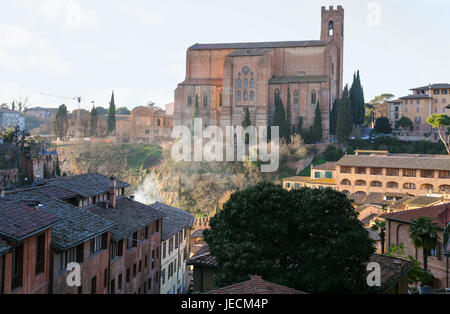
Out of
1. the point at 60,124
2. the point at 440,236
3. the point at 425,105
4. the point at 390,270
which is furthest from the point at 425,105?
the point at 390,270

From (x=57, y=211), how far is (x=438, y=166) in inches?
1759

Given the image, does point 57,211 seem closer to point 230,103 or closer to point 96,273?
point 96,273

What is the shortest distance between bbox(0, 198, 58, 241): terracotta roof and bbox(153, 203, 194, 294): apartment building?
44.4ft

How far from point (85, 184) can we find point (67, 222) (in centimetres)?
741

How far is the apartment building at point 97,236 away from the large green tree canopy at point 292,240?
14.8 ft

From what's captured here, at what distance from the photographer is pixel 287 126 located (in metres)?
68.8

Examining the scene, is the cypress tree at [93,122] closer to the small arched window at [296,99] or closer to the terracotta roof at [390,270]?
the small arched window at [296,99]

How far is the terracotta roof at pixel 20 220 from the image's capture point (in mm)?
12953

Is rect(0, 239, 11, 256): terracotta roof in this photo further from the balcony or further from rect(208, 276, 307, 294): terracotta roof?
the balcony

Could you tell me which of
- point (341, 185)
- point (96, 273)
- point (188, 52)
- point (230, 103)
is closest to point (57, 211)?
point (96, 273)

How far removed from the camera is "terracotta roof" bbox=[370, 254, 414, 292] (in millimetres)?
Result: 18297

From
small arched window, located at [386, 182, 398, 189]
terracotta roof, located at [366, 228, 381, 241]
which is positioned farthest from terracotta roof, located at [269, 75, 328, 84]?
terracotta roof, located at [366, 228, 381, 241]

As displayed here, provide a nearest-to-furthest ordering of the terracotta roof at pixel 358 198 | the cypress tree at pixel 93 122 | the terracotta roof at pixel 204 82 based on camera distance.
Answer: the terracotta roof at pixel 358 198
the cypress tree at pixel 93 122
the terracotta roof at pixel 204 82

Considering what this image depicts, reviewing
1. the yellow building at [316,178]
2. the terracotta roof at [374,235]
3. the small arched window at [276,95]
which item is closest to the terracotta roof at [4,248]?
the terracotta roof at [374,235]
